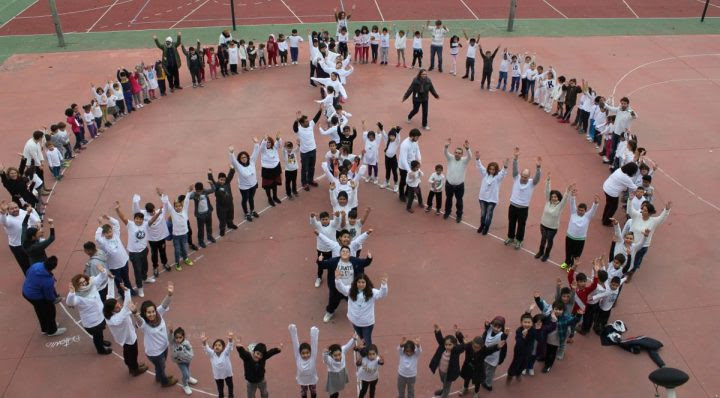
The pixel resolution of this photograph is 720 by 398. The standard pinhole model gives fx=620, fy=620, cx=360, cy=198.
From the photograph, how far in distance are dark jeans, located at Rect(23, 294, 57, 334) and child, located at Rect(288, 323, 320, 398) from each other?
4.07 metres

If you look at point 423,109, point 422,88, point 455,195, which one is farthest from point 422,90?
point 455,195

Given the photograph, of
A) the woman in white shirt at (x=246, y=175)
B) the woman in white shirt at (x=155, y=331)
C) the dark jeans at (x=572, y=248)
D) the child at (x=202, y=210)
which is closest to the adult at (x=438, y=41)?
the woman in white shirt at (x=246, y=175)

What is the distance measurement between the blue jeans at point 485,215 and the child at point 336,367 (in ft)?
15.6

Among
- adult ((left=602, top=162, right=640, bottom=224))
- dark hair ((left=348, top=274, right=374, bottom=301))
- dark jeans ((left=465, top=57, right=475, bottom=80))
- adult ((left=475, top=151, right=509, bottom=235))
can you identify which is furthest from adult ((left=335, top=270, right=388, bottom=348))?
dark jeans ((left=465, top=57, right=475, bottom=80))

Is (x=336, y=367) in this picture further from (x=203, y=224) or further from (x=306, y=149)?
(x=306, y=149)

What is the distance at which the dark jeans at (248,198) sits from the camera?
1226 centimetres

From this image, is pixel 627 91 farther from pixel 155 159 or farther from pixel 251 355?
pixel 251 355

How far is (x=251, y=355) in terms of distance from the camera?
772 centimetres

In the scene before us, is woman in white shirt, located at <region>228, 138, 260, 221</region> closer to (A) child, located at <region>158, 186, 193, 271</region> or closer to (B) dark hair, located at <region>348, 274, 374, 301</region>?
(A) child, located at <region>158, 186, 193, 271</region>

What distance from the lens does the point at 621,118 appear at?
14008mm

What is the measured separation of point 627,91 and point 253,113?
10963mm

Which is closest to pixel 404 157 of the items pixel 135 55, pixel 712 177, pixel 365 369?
pixel 365 369

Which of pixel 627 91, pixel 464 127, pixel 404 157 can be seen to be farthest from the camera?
pixel 627 91

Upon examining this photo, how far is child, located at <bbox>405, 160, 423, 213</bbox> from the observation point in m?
12.2
